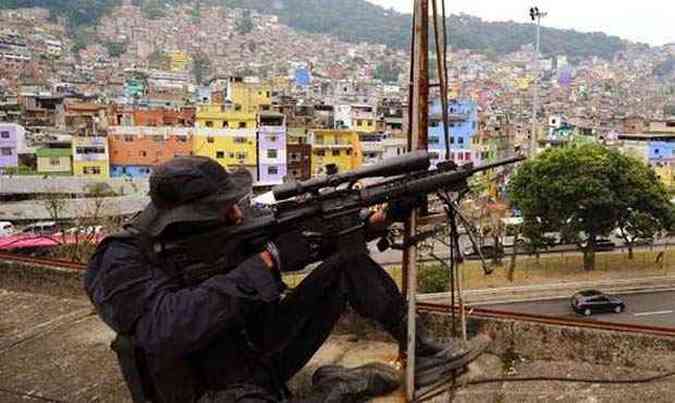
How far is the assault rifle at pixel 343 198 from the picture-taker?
6.96ft

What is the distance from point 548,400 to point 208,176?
158 cm

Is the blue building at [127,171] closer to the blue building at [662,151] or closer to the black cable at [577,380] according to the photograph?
the blue building at [662,151]

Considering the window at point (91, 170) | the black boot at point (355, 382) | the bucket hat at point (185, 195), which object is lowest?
the window at point (91, 170)

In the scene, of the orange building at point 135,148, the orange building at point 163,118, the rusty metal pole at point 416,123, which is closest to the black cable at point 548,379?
the rusty metal pole at point 416,123

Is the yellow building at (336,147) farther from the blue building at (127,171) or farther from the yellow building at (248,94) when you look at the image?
the yellow building at (248,94)

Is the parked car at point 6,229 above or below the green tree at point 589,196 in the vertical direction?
below

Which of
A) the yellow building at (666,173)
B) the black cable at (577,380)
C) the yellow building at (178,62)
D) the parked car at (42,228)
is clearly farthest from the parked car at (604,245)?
the yellow building at (178,62)

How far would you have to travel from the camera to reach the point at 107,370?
300 cm

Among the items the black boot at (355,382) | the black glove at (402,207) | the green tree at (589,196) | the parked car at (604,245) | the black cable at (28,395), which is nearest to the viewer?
the black glove at (402,207)

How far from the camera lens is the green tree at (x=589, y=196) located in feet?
64.8

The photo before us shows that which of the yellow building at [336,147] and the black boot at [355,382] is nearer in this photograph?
the black boot at [355,382]

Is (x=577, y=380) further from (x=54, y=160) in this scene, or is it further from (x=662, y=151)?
(x=662, y=151)

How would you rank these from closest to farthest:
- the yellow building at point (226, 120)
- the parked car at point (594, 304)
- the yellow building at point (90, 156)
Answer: the parked car at point (594, 304), the yellow building at point (90, 156), the yellow building at point (226, 120)

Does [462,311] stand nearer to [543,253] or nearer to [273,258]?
[273,258]
